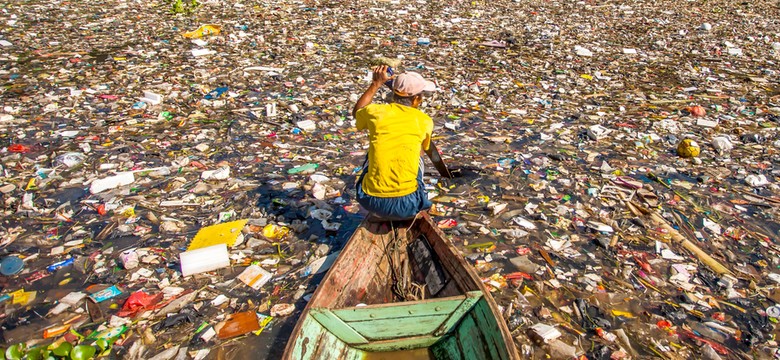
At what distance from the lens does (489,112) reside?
682cm

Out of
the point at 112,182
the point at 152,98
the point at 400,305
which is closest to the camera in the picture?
the point at 400,305

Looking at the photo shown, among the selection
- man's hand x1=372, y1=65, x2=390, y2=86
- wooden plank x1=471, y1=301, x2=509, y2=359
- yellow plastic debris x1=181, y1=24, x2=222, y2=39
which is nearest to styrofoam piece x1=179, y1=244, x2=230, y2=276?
man's hand x1=372, y1=65, x2=390, y2=86

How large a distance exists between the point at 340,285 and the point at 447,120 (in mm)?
3968

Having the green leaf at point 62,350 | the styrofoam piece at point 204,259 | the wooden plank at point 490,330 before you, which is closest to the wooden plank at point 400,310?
the wooden plank at point 490,330

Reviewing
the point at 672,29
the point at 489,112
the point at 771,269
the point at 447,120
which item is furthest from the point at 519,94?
the point at 672,29

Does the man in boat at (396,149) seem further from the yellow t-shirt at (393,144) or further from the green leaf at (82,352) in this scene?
the green leaf at (82,352)

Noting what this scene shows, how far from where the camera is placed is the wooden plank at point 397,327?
2.77m

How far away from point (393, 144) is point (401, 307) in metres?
1.16

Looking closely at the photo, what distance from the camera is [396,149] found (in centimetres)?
329

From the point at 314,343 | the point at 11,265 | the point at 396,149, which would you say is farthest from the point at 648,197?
the point at 11,265

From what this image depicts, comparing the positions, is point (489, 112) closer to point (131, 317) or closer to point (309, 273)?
point (309, 273)

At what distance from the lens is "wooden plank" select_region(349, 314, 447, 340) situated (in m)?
2.77

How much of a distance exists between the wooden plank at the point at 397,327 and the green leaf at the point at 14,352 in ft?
6.82

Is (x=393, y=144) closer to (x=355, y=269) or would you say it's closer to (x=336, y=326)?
(x=355, y=269)
